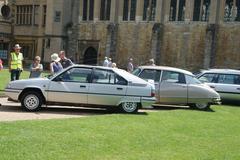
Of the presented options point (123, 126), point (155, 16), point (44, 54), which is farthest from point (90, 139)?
point (44, 54)

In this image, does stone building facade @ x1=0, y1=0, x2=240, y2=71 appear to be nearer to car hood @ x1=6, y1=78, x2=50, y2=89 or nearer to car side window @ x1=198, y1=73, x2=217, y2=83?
car side window @ x1=198, y1=73, x2=217, y2=83

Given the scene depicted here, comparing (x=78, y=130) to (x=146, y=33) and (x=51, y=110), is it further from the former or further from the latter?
(x=146, y=33)

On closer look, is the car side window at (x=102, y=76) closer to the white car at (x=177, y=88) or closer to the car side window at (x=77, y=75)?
the car side window at (x=77, y=75)

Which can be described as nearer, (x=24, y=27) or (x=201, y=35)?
(x=201, y=35)

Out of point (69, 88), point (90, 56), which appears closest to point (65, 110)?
point (69, 88)

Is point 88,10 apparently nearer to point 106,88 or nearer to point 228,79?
point 228,79

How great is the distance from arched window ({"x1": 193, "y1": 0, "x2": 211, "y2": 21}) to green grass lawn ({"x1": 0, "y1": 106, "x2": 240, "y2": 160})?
2473 centimetres

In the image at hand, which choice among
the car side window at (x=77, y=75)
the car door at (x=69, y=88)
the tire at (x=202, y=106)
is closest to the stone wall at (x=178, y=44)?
the tire at (x=202, y=106)

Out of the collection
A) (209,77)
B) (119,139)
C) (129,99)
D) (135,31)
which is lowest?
(119,139)

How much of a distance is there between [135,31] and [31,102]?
2758 centimetres

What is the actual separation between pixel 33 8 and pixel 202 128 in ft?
123

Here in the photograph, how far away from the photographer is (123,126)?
1059cm

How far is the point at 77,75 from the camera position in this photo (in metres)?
13.3

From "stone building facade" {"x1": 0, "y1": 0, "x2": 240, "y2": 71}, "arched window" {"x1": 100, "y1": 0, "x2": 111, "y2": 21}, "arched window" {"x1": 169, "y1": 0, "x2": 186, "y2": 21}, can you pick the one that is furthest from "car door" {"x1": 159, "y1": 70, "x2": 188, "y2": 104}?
"arched window" {"x1": 100, "y1": 0, "x2": 111, "y2": 21}
